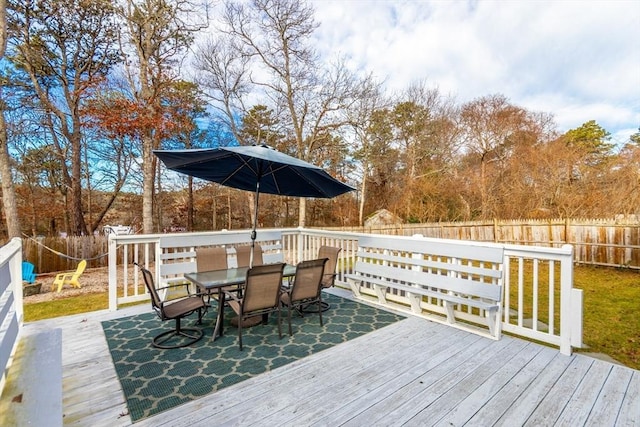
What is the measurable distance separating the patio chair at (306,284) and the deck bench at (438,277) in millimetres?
1095

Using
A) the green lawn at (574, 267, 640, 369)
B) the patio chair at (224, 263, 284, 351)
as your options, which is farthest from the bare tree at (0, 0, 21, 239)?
the green lawn at (574, 267, 640, 369)

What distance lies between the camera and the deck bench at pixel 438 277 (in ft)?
11.0

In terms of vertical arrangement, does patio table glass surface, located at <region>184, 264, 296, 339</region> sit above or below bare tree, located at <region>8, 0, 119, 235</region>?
below

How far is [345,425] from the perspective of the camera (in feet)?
6.52

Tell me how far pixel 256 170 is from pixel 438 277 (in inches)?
111

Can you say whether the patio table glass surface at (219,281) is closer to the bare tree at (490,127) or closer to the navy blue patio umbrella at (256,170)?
the navy blue patio umbrella at (256,170)

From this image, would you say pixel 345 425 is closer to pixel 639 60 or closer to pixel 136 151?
pixel 639 60

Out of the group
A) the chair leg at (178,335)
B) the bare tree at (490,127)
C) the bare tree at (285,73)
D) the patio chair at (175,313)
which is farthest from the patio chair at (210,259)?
the bare tree at (490,127)

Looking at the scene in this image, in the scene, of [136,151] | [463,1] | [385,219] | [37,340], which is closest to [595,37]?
[463,1]

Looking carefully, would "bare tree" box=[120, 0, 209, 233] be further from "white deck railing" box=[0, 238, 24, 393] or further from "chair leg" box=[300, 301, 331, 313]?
"chair leg" box=[300, 301, 331, 313]

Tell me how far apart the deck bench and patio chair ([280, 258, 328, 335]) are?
3.59 ft

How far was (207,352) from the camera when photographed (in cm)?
305

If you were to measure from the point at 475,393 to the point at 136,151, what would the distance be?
15.1m

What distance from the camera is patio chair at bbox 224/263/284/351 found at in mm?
3064
